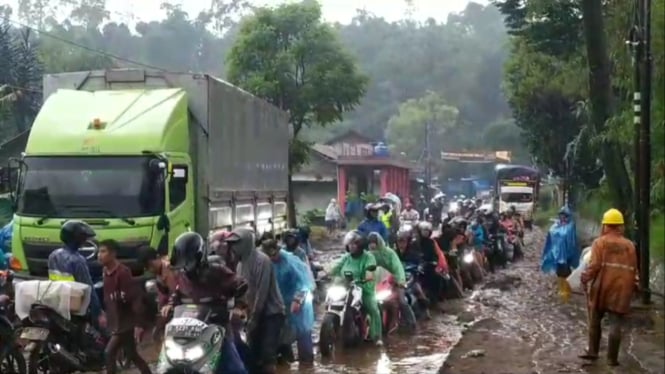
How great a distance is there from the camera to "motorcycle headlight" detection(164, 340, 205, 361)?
20.5ft

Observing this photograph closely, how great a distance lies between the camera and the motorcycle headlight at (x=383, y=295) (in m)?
12.2

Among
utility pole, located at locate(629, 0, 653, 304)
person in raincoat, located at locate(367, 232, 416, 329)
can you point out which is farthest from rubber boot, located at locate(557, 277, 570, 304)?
person in raincoat, located at locate(367, 232, 416, 329)

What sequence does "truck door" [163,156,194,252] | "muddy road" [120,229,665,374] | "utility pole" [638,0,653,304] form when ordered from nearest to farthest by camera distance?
1. "muddy road" [120,229,665,374]
2. "utility pole" [638,0,653,304]
3. "truck door" [163,156,194,252]

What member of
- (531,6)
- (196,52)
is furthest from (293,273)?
(196,52)

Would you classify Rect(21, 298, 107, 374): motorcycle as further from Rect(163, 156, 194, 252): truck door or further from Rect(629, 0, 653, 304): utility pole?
Rect(629, 0, 653, 304): utility pole

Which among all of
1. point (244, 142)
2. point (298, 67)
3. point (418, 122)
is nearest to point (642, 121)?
point (244, 142)

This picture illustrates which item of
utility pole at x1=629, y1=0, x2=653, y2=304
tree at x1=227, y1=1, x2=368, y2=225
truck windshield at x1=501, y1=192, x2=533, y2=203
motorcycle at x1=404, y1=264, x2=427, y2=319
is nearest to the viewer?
utility pole at x1=629, y1=0, x2=653, y2=304

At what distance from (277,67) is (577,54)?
40.3 feet

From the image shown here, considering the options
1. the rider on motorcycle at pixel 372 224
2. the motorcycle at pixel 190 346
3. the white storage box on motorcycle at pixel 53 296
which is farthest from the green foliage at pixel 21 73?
the motorcycle at pixel 190 346

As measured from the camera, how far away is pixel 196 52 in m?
68.2

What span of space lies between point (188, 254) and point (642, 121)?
7.07m

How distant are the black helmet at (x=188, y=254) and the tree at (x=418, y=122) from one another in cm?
7522

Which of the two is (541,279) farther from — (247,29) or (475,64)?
(475,64)

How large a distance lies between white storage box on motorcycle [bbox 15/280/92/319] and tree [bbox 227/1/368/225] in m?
24.7
